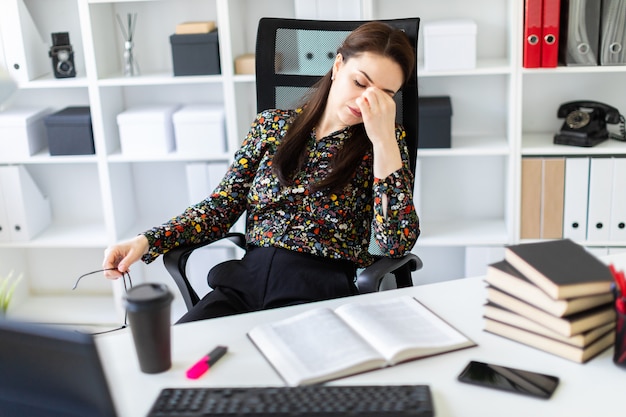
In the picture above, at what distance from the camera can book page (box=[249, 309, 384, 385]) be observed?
4.37 ft

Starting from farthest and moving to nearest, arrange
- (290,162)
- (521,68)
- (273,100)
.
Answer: (521,68), (273,100), (290,162)

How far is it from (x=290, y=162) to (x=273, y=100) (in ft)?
0.86

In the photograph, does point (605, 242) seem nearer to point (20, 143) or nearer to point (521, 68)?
point (521, 68)

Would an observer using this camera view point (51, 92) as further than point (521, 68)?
Yes

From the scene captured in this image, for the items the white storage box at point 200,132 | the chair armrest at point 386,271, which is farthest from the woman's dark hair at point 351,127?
the white storage box at point 200,132

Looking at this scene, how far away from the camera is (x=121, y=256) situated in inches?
73.4

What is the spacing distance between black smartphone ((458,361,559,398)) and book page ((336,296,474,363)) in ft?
0.29

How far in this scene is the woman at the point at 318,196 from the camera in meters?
1.94

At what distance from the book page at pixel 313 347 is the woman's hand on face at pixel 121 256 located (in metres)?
0.48

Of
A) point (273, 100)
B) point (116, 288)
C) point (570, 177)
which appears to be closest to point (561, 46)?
point (570, 177)

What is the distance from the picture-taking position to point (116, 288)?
3.37 meters

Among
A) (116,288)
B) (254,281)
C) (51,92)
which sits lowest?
(116,288)

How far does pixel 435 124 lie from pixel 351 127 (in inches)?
36.8

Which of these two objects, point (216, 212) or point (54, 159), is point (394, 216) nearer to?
point (216, 212)
